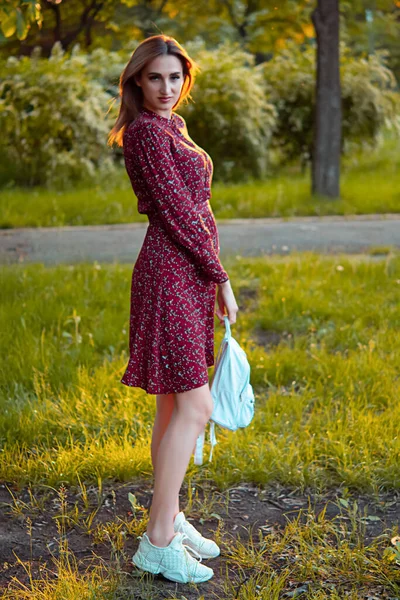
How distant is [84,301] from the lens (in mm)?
5781

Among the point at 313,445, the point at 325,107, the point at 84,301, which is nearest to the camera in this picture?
the point at 313,445

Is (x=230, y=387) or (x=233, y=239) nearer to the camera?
(x=230, y=387)

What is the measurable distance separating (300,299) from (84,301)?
58.0 inches

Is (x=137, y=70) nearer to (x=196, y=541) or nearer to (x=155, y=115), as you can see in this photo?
(x=155, y=115)

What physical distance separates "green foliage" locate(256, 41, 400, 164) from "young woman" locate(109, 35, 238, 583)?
34.4 ft

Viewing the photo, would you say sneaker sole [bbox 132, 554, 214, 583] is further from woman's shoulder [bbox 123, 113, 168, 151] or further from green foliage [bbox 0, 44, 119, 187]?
green foliage [bbox 0, 44, 119, 187]

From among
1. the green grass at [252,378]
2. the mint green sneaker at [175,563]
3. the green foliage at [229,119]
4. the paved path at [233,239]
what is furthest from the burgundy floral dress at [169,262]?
the green foliage at [229,119]

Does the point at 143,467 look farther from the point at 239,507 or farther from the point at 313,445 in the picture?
the point at 313,445

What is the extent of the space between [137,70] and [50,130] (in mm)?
8752

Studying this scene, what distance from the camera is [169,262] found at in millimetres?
2898

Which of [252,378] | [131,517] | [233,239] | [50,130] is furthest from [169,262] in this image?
[50,130]

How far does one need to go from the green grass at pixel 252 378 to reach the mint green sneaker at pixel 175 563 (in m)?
0.77

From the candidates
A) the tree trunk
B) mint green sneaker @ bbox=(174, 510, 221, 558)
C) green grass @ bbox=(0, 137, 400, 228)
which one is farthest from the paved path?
mint green sneaker @ bbox=(174, 510, 221, 558)

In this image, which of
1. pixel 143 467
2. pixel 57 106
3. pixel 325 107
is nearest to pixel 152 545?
pixel 143 467
